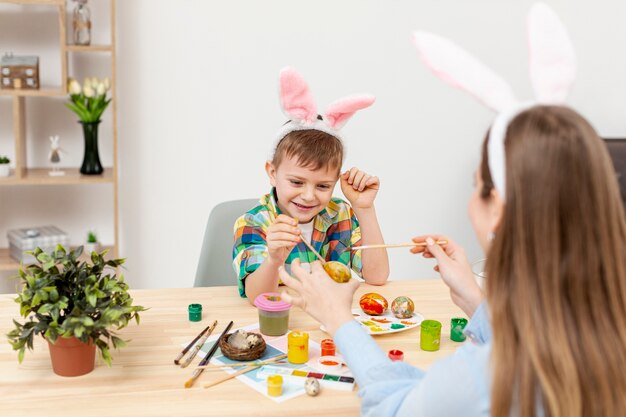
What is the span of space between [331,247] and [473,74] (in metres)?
1.10

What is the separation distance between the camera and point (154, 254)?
3322 millimetres

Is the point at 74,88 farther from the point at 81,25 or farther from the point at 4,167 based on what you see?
the point at 4,167

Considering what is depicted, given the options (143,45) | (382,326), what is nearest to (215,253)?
(382,326)

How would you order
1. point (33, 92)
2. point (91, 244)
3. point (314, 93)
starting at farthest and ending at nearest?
point (314, 93) < point (91, 244) < point (33, 92)

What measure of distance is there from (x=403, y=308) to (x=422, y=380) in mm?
639

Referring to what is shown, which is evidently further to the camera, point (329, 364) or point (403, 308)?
point (403, 308)

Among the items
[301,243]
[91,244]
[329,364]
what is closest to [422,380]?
[329,364]

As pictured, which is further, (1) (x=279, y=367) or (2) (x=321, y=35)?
(2) (x=321, y=35)

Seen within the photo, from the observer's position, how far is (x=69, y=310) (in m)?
1.33

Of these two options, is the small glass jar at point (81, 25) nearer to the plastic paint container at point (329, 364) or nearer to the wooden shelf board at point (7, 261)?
the wooden shelf board at point (7, 261)

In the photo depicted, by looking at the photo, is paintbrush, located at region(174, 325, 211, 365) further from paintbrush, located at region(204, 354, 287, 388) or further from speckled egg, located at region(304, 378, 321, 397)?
speckled egg, located at region(304, 378, 321, 397)

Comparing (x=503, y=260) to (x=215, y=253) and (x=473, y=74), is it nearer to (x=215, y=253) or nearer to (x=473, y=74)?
Answer: (x=473, y=74)

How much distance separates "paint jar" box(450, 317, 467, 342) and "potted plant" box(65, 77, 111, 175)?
1.88m

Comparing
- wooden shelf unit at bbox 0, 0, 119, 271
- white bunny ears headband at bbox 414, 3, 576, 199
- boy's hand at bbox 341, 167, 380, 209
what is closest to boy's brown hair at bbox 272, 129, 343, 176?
boy's hand at bbox 341, 167, 380, 209
